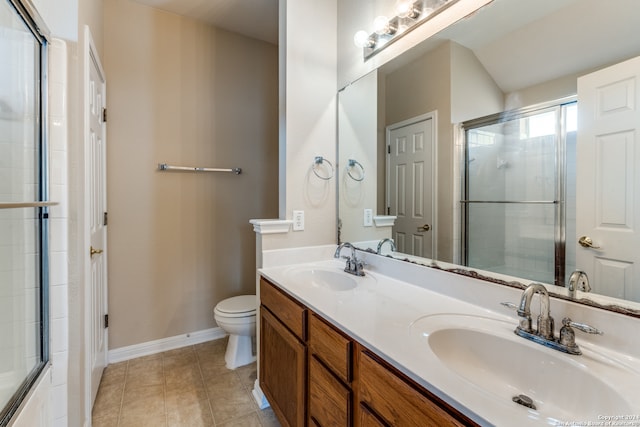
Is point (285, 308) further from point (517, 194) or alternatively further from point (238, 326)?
point (517, 194)

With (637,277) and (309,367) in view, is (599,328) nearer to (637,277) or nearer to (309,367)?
(637,277)

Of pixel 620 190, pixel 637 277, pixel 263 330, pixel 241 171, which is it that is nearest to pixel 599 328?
pixel 637 277

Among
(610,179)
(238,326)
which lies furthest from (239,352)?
(610,179)

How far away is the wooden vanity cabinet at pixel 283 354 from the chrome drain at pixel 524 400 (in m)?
0.72

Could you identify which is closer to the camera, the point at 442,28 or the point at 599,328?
the point at 599,328

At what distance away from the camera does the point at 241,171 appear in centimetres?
259

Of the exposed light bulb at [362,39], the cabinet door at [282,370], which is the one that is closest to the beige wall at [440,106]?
the exposed light bulb at [362,39]

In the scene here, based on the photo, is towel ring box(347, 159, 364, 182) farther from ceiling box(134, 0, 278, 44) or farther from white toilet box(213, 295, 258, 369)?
ceiling box(134, 0, 278, 44)

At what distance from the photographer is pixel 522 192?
1.03 meters

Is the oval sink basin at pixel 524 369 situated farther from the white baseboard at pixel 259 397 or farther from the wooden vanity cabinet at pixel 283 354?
the white baseboard at pixel 259 397

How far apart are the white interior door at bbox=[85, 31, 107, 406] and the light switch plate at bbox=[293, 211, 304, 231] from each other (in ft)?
3.50

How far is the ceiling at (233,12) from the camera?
217 centimetres

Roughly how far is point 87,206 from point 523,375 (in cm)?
189

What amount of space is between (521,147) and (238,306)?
6.36 ft
